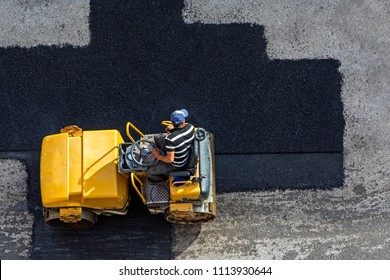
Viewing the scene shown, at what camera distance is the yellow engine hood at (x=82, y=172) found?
6.83 meters

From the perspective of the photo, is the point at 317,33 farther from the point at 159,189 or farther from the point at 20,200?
the point at 20,200

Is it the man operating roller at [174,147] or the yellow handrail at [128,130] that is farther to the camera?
the yellow handrail at [128,130]

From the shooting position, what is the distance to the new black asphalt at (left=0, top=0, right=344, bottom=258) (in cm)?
766

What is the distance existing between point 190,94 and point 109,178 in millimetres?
1696

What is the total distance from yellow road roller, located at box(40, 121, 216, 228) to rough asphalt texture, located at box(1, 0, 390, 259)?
1.92 ft

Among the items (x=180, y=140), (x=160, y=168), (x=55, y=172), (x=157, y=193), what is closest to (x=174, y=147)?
(x=180, y=140)

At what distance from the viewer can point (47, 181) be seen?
689cm

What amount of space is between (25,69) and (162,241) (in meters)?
2.91

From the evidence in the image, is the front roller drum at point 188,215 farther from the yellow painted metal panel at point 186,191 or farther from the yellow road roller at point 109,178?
the yellow painted metal panel at point 186,191

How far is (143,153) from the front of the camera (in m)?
6.84

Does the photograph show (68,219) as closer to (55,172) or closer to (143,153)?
(55,172)

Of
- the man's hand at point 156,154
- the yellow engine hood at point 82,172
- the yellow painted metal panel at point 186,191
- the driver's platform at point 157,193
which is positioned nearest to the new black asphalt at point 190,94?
the driver's platform at point 157,193
